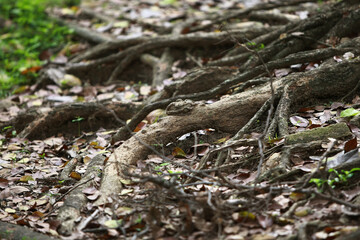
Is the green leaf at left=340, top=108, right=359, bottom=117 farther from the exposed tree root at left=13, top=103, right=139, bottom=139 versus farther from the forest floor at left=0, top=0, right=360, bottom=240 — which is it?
the exposed tree root at left=13, top=103, right=139, bottom=139

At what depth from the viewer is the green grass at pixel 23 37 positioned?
273 inches

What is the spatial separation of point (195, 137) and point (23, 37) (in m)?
5.65

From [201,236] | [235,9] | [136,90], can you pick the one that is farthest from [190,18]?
[201,236]

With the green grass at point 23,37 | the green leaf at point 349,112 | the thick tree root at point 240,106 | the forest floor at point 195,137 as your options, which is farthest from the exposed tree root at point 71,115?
the green leaf at point 349,112

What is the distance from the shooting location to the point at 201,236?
9.20 feet

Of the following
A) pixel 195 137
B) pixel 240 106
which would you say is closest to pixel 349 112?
pixel 240 106

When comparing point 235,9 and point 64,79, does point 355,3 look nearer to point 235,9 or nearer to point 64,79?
point 235,9

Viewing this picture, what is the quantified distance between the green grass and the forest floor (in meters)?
0.42

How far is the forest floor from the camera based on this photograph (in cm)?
291

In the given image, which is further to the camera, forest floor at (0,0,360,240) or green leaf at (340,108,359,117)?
green leaf at (340,108,359,117)

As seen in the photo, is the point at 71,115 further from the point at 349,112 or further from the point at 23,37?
the point at 23,37

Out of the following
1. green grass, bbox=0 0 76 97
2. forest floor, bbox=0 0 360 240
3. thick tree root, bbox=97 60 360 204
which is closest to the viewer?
forest floor, bbox=0 0 360 240

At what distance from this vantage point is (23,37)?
8.11 m

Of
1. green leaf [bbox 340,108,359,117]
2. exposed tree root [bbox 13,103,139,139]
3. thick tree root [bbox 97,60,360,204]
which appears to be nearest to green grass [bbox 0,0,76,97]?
exposed tree root [bbox 13,103,139,139]
